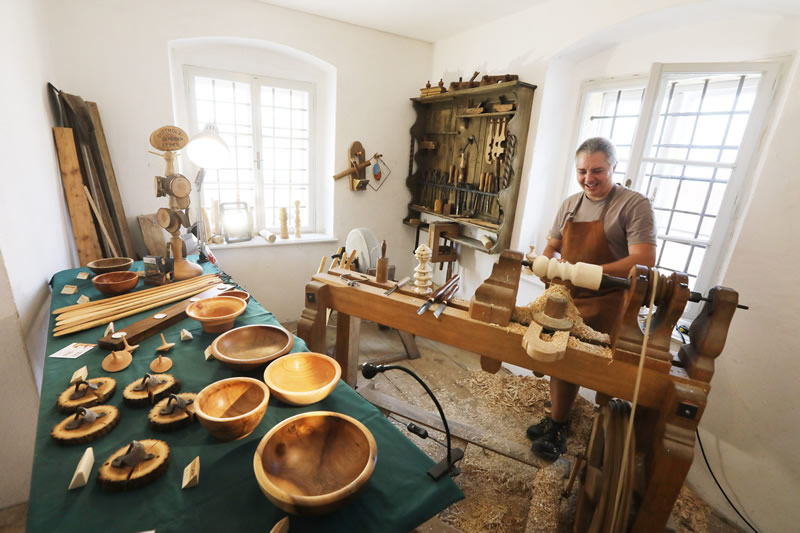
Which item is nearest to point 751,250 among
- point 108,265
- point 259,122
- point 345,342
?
point 345,342

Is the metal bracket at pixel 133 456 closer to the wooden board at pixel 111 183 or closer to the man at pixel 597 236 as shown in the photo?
the man at pixel 597 236

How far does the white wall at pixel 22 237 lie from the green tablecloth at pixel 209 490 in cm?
88

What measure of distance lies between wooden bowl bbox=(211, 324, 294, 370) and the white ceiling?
3047 mm

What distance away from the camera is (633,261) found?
1876mm

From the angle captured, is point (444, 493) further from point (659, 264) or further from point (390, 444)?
point (659, 264)

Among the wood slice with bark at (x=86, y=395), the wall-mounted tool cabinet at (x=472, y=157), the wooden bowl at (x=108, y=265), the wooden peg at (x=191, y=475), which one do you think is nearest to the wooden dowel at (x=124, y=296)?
the wooden bowl at (x=108, y=265)

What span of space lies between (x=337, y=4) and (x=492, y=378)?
3667 mm

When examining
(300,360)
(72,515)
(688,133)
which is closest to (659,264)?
(688,133)

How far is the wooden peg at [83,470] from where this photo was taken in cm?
81

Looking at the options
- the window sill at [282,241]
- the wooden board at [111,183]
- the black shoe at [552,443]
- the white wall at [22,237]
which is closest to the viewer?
the white wall at [22,237]

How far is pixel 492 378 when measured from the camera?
10.5ft

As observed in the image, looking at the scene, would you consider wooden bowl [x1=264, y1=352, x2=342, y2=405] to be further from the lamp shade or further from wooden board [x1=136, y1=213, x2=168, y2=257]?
wooden board [x1=136, y1=213, x2=168, y2=257]

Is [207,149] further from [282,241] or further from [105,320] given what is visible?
[282,241]

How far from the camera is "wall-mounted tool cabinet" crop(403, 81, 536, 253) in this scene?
3.19m
